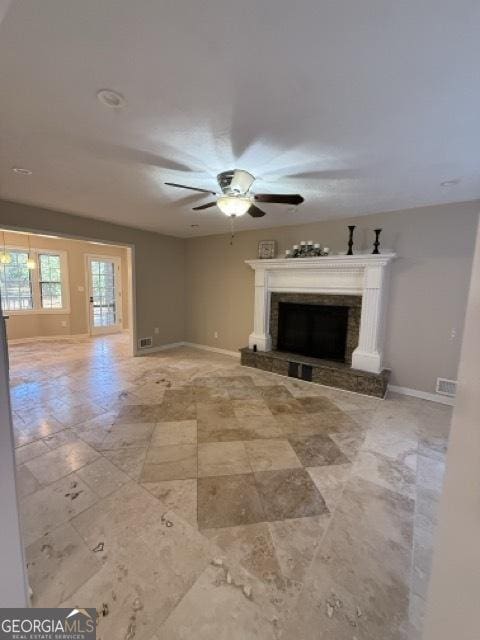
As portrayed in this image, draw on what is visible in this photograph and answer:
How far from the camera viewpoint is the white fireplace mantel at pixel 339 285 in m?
3.66

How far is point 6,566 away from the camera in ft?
2.96

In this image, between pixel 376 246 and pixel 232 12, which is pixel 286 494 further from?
pixel 376 246

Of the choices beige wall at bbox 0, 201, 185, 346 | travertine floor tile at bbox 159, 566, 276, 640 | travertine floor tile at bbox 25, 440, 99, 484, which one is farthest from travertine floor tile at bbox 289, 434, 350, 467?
beige wall at bbox 0, 201, 185, 346

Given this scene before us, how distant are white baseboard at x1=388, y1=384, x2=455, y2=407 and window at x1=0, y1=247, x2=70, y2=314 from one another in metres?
7.13

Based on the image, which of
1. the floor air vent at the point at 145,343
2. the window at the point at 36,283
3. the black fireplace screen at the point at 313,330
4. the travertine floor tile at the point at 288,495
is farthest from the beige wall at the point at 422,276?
the window at the point at 36,283

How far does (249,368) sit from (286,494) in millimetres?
2785

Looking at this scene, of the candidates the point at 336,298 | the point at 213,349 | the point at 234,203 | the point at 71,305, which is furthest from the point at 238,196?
the point at 71,305

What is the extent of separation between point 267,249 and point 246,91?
327 centimetres

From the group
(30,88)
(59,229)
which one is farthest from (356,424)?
(59,229)

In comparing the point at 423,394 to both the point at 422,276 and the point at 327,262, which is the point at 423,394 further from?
the point at 327,262

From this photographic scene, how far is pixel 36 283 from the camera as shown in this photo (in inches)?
246

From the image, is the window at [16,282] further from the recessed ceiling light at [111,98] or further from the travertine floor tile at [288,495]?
the travertine floor tile at [288,495]

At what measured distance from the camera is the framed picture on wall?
4668mm

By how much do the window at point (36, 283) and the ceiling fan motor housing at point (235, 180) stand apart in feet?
18.9
